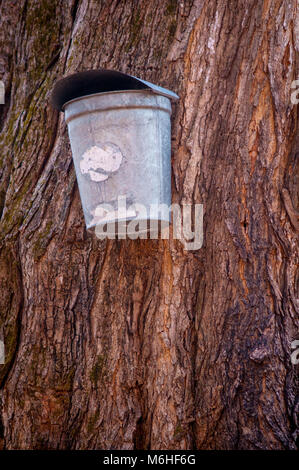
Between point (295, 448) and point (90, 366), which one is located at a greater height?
point (90, 366)

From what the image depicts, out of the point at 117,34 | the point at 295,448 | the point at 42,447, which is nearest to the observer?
the point at 295,448

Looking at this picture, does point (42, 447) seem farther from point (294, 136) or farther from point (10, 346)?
point (294, 136)

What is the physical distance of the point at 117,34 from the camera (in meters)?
3.19

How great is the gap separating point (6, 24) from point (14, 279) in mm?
1678

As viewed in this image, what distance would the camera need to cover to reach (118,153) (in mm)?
2629

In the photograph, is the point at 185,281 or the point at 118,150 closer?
the point at 118,150

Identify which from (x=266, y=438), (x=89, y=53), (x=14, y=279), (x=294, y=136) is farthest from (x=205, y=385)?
(x=89, y=53)

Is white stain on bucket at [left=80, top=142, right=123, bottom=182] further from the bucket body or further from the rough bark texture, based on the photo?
the rough bark texture

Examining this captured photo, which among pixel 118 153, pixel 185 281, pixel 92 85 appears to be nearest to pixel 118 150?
pixel 118 153

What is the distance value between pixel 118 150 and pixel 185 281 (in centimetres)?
80

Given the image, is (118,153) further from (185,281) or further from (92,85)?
(185,281)

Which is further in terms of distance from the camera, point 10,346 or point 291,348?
point 10,346

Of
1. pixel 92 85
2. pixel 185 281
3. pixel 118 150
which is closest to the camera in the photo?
pixel 118 150

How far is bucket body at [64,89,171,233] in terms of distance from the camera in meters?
2.63
